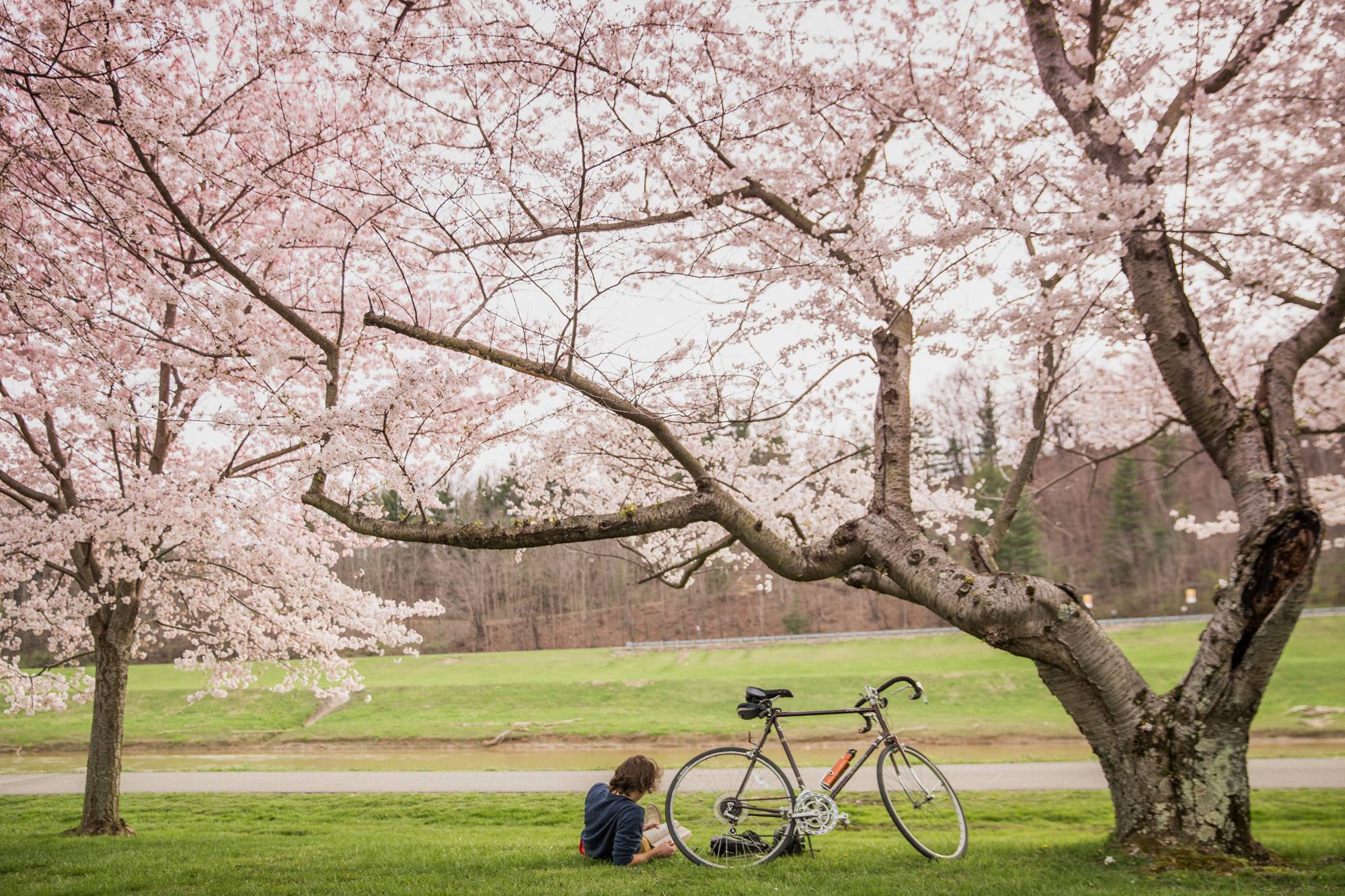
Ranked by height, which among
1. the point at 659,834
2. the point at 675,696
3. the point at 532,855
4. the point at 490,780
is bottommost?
the point at 675,696

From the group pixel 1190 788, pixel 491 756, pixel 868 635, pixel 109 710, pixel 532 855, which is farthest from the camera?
pixel 868 635

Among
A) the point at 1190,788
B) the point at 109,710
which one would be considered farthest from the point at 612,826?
the point at 109,710

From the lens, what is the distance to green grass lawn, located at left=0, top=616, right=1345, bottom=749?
16.2 meters

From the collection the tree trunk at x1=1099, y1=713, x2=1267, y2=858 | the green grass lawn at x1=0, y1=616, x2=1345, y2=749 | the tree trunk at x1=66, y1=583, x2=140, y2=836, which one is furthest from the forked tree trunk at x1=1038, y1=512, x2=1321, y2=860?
the green grass lawn at x1=0, y1=616, x2=1345, y2=749

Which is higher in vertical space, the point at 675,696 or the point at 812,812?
the point at 812,812

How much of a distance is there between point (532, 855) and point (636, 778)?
1.08m

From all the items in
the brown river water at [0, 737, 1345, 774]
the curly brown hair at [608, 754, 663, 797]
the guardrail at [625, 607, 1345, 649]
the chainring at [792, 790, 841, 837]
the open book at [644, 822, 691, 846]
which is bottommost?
the brown river water at [0, 737, 1345, 774]

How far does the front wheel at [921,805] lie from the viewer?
4617 mm

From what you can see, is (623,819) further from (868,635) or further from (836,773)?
(868,635)

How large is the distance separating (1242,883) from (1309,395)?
716 centimetres

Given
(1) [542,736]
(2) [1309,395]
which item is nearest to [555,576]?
(1) [542,736]

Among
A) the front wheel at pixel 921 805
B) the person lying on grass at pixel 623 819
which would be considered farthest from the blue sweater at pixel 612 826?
the front wheel at pixel 921 805

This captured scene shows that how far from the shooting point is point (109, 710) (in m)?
7.59

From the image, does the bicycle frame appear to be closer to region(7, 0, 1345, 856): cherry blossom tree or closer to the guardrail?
region(7, 0, 1345, 856): cherry blossom tree
